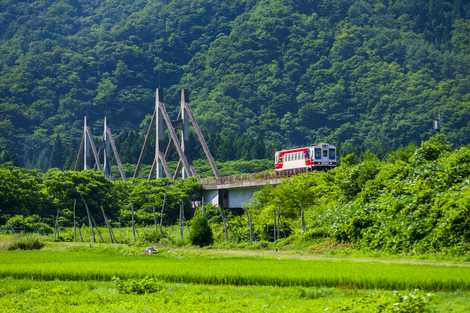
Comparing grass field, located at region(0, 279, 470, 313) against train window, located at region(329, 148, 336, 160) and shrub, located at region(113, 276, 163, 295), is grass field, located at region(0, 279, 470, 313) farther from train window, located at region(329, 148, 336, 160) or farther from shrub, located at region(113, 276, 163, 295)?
train window, located at region(329, 148, 336, 160)

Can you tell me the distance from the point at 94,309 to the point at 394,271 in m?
8.27

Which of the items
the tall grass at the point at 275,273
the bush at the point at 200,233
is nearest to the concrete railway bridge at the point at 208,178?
the bush at the point at 200,233

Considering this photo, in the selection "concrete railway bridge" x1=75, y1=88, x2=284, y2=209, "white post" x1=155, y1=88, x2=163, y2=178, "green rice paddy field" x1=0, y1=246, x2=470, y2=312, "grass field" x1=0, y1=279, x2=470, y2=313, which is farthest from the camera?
"white post" x1=155, y1=88, x2=163, y2=178

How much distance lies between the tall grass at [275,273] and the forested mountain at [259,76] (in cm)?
8463

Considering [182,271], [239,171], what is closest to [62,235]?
[182,271]

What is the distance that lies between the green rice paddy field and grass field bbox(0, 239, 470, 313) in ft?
0.07

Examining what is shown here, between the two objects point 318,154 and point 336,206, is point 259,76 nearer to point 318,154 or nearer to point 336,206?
point 318,154

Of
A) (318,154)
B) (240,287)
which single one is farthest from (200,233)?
(240,287)

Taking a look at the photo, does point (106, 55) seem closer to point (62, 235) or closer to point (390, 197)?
point (62, 235)

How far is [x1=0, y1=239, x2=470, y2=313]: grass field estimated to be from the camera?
20.6 m

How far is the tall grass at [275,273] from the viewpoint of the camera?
22469mm

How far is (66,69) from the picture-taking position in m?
173

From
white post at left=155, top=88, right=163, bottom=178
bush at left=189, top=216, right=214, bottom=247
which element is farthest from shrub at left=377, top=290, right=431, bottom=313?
white post at left=155, top=88, right=163, bottom=178

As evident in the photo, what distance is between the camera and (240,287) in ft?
80.3
